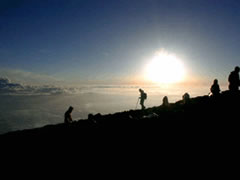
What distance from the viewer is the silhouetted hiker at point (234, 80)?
13.7 m

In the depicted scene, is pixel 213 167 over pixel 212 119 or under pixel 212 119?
under

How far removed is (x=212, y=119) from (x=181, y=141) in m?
2.77

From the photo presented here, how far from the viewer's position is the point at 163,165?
670cm

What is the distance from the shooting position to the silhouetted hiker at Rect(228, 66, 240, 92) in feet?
45.0

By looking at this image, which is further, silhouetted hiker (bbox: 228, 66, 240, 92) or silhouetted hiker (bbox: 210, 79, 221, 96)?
silhouetted hiker (bbox: 210, 79, 221, 96)

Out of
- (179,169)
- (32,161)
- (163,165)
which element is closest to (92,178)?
(163,165)

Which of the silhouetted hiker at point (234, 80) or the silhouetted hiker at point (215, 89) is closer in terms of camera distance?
the silhouetted hiker at point (234, 80)

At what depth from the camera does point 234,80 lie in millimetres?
13898

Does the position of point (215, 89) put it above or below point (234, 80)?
below

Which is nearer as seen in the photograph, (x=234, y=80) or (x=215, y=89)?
(x=234, y=80)

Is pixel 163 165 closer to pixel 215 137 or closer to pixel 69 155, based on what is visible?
pixel 215 137

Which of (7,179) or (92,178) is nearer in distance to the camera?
(92,178)

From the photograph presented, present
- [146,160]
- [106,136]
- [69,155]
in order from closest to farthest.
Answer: [146,160] < [69,155] < [106,136]

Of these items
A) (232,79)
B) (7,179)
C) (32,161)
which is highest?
(232,79)
